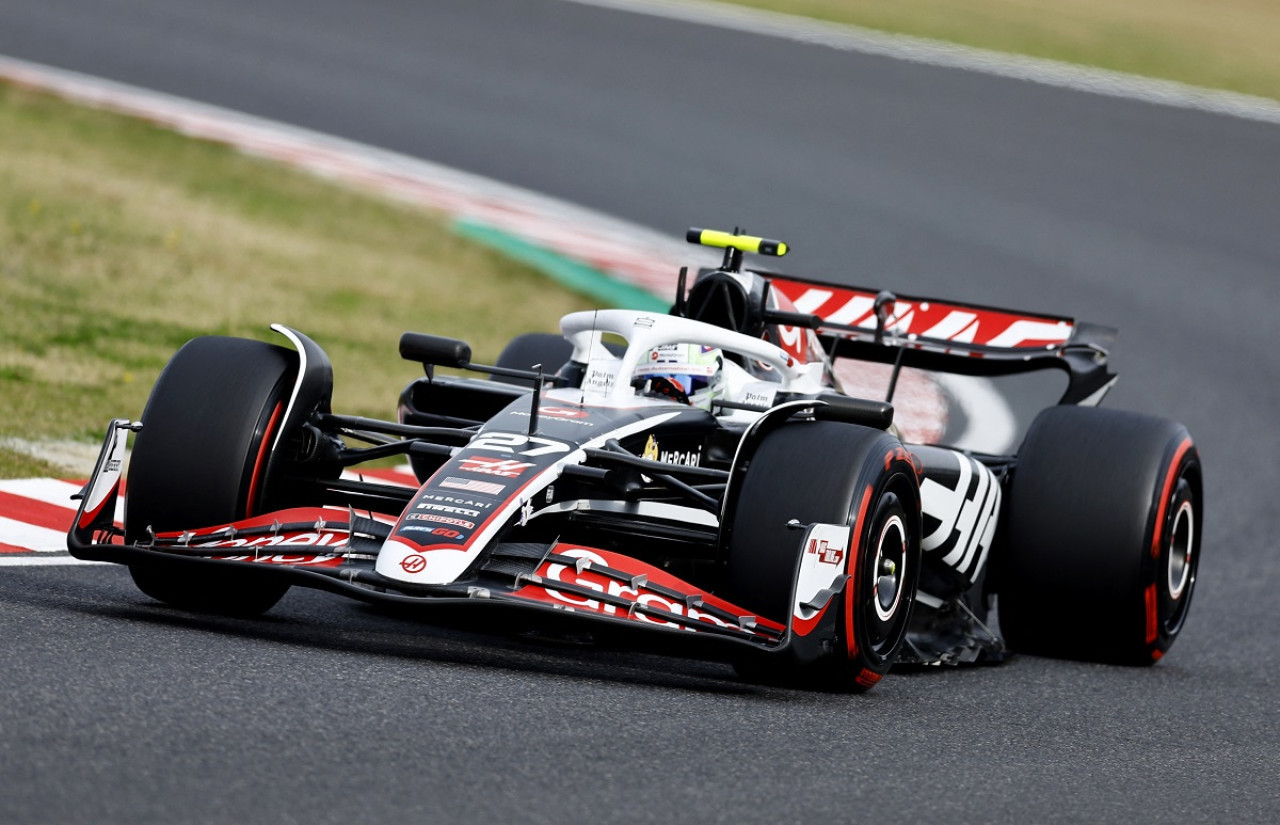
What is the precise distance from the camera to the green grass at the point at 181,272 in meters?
10.8

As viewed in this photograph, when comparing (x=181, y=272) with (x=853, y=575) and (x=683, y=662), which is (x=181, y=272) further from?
(x=853, y=575)

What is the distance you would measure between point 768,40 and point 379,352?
43.9ft

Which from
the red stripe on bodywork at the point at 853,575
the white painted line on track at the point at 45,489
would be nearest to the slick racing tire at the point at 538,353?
the white painted line on track at the point at 45,489

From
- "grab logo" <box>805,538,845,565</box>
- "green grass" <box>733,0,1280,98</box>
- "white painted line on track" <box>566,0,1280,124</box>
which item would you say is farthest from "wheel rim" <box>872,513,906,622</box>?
"green grass" <box>733,0,1280,98</box>

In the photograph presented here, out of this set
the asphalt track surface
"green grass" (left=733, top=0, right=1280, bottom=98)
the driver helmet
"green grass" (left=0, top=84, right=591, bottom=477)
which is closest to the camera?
the asphalt track surface

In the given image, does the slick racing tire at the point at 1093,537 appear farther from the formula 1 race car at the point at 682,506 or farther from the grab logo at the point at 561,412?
the grab logo at the point at 561,412

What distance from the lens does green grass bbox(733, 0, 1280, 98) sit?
81.3 ft

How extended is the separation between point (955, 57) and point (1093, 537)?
17707 mm

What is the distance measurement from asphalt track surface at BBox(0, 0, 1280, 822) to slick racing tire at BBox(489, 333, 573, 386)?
2002mm

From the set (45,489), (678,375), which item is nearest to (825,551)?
(678,375)

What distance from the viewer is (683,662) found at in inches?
257

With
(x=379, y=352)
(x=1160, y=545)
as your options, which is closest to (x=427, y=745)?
(x=1160, y=545)

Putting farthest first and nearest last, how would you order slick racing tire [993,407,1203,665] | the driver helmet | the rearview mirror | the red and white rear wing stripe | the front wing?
1. the red and white rear wing stripe
2. slick racing tire [993,407,1203,665]
3. the driver helmet
4. the rearview mirror
5. the front wing

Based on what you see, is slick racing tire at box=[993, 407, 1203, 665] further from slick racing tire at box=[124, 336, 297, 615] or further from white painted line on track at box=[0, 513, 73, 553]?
white painted line on track at box=[0, 513, 73, 553]
